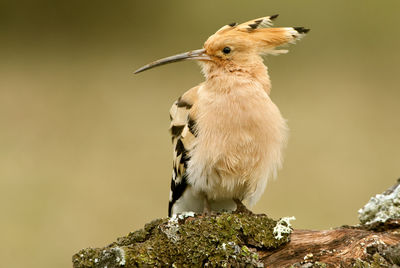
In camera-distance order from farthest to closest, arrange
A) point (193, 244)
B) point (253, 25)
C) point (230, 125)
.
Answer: point (253, 25)
point (230, 125)
point (193, 244)

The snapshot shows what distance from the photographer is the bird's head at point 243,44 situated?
6.95 ft

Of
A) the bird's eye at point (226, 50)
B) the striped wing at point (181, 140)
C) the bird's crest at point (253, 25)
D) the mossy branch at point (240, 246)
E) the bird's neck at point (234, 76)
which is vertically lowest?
the mossy branch at point (240, 246)

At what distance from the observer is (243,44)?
6.95 feet

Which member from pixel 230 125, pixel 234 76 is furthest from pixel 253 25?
pixel 230 125

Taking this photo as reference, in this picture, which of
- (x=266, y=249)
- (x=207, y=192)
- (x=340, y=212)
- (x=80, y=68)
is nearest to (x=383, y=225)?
(x=266, y=249)

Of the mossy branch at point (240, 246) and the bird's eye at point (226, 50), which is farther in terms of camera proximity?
the bird's eye at point (226, 50)

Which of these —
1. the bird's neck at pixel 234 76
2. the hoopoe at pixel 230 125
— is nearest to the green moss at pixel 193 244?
the hoopoe at pixel 230 125

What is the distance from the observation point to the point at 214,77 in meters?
2.13

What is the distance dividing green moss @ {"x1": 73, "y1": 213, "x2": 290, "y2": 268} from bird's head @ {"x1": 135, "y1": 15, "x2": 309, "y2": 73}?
574 millimetres

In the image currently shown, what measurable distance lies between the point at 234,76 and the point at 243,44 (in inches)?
4.1

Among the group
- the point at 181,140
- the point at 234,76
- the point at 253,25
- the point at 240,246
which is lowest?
the point at 240,246

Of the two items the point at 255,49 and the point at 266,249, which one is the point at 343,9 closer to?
the point at 255,49

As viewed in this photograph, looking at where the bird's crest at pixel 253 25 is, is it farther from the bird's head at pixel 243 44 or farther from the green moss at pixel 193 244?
the green moss at pixel 193 244

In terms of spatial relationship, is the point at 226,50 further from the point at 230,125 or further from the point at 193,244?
the point at 193,244
